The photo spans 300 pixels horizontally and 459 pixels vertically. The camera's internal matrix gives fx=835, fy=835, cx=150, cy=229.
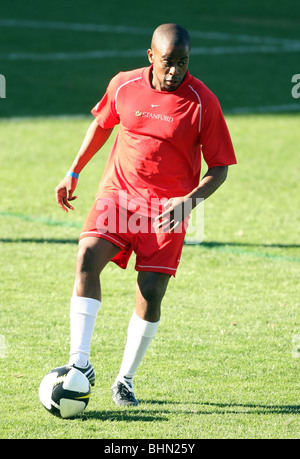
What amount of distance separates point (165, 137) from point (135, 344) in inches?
47.3

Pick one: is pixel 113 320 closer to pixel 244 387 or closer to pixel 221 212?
pixel 244 387

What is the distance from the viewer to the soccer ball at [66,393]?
4.45 m

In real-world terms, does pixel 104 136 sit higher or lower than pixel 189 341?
higher

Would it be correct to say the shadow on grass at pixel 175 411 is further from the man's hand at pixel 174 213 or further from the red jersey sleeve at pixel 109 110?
the red jersey sleeve at pixel 109 110

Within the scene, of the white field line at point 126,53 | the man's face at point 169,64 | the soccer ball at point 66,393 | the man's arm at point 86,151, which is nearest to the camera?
the soccer ball at point 66,393

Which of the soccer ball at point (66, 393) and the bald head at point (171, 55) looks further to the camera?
the bald head at point (171, 55)

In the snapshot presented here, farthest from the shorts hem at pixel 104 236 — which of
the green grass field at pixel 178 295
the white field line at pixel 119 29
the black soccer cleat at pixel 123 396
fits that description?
the white field line at pixel 119 29

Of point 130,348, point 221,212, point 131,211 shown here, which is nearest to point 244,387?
point 130,348

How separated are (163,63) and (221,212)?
18.4 ft

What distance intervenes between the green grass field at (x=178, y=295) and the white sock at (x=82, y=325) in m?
0.36

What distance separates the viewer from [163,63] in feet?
15.2

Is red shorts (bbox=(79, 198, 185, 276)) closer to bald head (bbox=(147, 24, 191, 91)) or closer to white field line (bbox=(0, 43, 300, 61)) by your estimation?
bald head (bbox=(147, 24, 191, 91))

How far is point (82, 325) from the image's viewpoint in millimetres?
4621

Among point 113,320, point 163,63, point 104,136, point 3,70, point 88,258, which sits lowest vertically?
point 3,70
